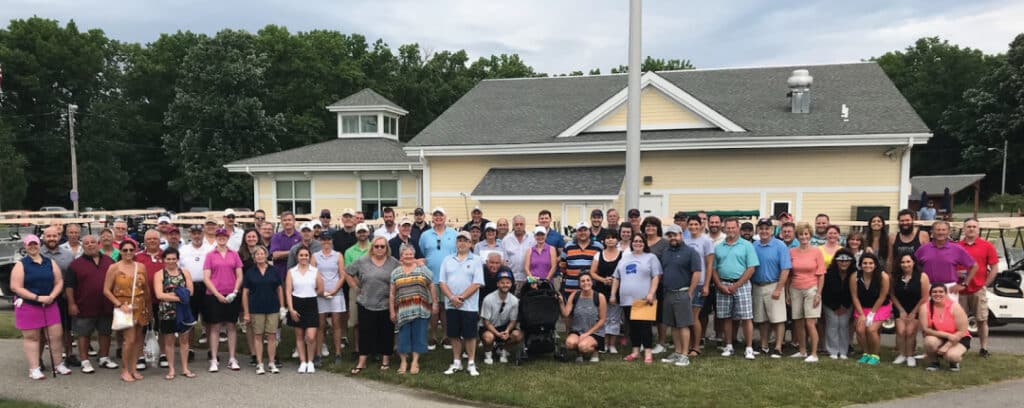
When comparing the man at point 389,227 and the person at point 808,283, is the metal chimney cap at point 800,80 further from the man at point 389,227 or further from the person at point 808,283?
the man at point 389,227

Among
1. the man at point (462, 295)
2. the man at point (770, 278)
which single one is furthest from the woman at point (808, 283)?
the man at point (462, 295)

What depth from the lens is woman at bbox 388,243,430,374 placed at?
23.9ft

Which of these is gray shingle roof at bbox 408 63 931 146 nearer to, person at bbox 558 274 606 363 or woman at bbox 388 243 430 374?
person at bbox 558 274 606 363

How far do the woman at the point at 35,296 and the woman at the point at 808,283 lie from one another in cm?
885

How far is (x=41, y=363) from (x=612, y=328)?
706 cm

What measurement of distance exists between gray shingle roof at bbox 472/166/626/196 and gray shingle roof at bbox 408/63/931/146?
3.20ft

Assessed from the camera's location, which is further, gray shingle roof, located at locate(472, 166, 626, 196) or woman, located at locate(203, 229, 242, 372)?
gray shingle roof, located at locate(472, 166, 626, 196)

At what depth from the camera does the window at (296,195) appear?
23.7 m

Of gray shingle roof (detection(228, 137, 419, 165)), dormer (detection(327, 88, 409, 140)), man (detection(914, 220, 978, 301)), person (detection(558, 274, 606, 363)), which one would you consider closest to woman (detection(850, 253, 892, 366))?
man (detection(914, 220, 978, 301))

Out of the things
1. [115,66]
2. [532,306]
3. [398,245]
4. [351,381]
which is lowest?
[351,381]

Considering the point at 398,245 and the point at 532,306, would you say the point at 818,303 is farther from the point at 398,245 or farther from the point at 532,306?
the point at 398,245

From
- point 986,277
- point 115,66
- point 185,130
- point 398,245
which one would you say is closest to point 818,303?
point 986,277

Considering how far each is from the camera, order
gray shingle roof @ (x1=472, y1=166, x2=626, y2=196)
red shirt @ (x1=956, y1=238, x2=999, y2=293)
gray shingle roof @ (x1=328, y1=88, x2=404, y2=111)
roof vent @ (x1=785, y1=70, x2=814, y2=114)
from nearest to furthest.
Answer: red shirt @ (x1=956, y1=238, x2=999, y2=293)
gray shingle roof @ (x1=472, y1=166, x2=626, y2=196)
roof vent @ (x1=785, y1=70, x2=814, y2=114)
gray shingle roof @ (x1=328, y1=88, x2=404, y2=111)

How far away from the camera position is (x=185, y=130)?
38344mm
